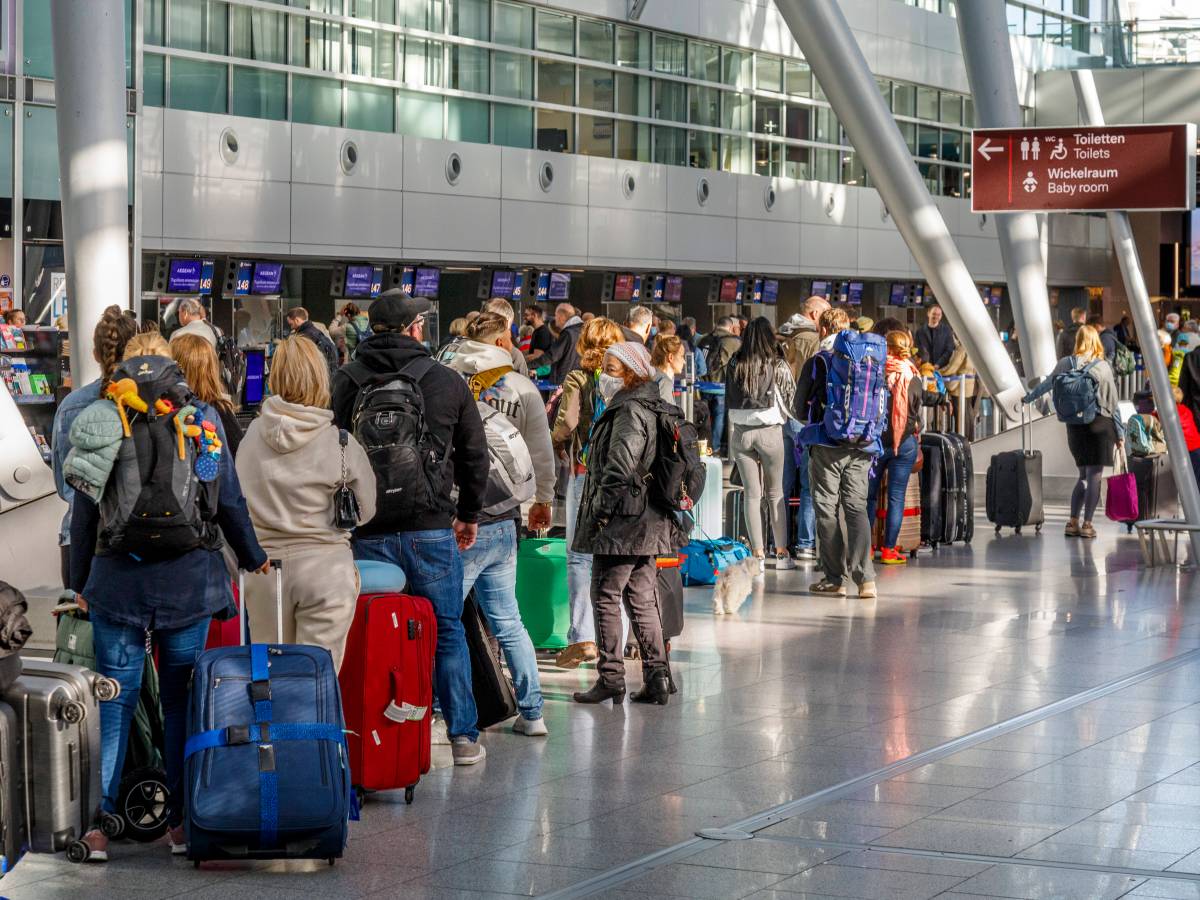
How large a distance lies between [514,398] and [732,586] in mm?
3884

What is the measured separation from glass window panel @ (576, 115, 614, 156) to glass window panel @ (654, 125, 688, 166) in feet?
4.60

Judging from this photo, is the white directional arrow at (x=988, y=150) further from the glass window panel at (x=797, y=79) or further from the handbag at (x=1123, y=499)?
the glass window panel at (x=797, y=79)

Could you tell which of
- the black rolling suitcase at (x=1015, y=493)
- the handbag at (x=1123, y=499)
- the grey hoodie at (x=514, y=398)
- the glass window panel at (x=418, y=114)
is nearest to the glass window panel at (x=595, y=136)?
the glass window panel at (x=418, y=114)

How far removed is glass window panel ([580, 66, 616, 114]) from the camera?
33.1m

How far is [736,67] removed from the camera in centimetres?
3697

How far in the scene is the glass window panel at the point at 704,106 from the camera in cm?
3581

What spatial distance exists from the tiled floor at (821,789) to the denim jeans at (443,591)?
0.87 feet

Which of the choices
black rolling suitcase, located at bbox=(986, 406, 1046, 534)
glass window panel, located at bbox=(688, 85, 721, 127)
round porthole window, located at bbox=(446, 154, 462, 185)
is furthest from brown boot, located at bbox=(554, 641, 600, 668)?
glass window panel, located at bbox=(688, 85, 721, 127)

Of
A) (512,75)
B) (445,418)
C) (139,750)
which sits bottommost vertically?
(139,750)

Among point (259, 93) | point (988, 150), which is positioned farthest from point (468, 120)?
point (988, 150)

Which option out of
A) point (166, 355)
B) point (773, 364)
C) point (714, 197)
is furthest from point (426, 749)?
point (714, 197)

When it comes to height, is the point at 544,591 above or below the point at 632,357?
below

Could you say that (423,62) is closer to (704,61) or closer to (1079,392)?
(704,61)

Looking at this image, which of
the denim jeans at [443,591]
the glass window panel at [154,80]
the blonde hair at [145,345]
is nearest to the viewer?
the blonde hair at [145,345]
